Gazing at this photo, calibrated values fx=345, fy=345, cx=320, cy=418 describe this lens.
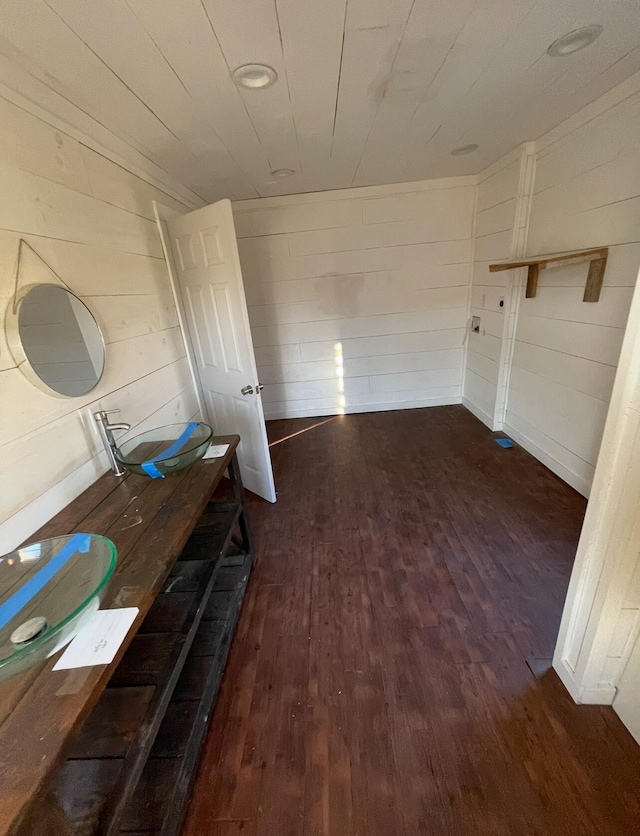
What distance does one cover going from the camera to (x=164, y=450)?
163 centimetres

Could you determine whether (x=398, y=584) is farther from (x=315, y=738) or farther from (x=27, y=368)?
(x=27, y=368)

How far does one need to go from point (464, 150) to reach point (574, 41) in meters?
1.21

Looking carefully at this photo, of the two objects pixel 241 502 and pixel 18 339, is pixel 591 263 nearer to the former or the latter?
pixel 241 502

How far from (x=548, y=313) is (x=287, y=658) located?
272cm

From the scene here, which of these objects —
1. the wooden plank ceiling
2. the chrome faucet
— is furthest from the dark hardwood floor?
the wooden plank ceiling

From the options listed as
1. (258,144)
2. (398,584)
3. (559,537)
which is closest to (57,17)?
(258,144)

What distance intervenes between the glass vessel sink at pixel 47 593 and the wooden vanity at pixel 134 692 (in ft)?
0.17

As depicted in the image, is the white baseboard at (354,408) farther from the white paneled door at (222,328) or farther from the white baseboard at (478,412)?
the white paneled door at (222,328)

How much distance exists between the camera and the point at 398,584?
1788 mm

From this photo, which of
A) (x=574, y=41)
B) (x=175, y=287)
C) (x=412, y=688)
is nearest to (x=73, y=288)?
(x=175, y=287)

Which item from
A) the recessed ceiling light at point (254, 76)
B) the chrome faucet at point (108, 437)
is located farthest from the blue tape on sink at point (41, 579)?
the recessed ceiling light at point (254, 76)

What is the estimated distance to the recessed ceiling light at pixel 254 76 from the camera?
4.60 ft

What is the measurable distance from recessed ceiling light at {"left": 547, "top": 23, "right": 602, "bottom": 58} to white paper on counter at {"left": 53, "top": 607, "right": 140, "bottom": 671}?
2.52 metres

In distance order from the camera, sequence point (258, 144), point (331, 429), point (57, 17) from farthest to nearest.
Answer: point (331, 429) → point (258, 144) → point (57, 17)
